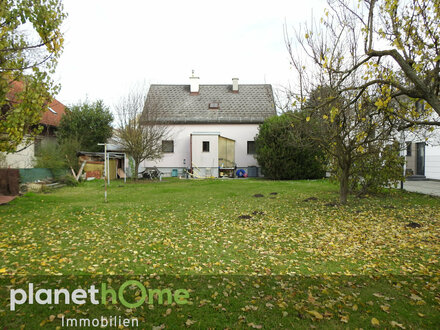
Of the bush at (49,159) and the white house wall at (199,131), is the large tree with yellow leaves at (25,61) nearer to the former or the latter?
the bush at (49,159)

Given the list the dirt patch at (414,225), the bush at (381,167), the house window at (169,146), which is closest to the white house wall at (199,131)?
the house window at (169,146)

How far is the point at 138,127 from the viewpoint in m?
20.6

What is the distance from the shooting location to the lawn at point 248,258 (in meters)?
3.62

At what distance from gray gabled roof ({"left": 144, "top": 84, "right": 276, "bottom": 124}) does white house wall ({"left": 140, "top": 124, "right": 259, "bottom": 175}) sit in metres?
0.55

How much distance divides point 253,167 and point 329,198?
1413 centimetres

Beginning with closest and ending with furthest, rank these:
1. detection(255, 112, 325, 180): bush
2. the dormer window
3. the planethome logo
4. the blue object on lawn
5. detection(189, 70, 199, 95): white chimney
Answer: the planethome logo, detection(255, 112, 325, 180): bush, the blue object on lawn, the dormer window, detection(189, 70, 199, 95): white chimney

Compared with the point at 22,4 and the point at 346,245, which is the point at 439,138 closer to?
the point at 346,245

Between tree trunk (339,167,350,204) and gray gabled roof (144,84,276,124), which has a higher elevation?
gray gabled roof (144,84,276,124)

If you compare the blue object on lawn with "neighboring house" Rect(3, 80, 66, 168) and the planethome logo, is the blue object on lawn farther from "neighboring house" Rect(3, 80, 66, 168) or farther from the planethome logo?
Answer: the planethome logo

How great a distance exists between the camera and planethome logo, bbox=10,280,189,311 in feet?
12.5

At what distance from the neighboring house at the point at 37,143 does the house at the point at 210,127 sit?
7.91 meters

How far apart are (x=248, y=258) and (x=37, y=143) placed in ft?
65.9

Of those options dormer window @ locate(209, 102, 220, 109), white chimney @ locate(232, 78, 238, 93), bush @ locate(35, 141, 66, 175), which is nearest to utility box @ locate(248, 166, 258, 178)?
dormer window @ locate(209, 102, 220, 109)

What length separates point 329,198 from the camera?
12625 mm
